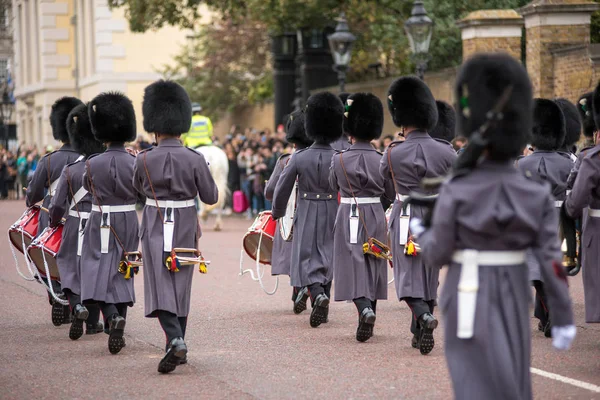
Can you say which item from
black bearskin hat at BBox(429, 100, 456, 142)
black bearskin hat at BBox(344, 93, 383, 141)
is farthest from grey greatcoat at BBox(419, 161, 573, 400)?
black bearskin hat at BBox(429, 100, 456, 142)

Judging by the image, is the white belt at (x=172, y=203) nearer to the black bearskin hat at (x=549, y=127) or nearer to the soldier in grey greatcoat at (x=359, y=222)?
the soldier in grey greatcoat at (x=359, y=222)

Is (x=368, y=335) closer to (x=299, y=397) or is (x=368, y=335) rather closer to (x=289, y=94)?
(x=299, y=397)

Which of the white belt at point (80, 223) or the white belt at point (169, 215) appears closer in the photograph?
the white belt at point (169, 215)

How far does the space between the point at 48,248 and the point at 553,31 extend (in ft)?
34.3

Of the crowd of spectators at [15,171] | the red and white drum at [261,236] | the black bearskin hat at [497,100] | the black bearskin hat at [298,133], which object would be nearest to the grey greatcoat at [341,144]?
the black bearskin hat at [298,133]

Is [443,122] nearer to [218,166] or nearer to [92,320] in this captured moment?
[92,320]

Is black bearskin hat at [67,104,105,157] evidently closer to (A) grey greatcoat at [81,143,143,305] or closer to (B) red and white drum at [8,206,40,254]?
(A) grey greatcoat at [81,143,143,305]

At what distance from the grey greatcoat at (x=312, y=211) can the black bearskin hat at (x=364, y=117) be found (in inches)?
24.8

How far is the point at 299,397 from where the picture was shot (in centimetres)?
739

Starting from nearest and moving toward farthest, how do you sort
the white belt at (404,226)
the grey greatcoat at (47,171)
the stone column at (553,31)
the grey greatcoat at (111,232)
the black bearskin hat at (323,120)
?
1. the white belt at (404,226)
2. the grey greatcoat at (111,232)
3. the grey greatcoat at (47,171)
4. the black bearskin hat at (323,120)
5. the stone column at (553,31)

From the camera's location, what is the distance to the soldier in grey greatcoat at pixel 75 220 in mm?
9820

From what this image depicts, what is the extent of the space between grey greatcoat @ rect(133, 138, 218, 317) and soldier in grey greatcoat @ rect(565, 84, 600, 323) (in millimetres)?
2507

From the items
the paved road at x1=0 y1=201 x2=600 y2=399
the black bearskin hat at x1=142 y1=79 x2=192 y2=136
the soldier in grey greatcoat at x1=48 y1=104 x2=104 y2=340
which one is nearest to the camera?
the paved road at x1=0 y1=201 x2=600 y2=399

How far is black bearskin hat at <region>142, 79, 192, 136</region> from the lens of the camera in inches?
344
